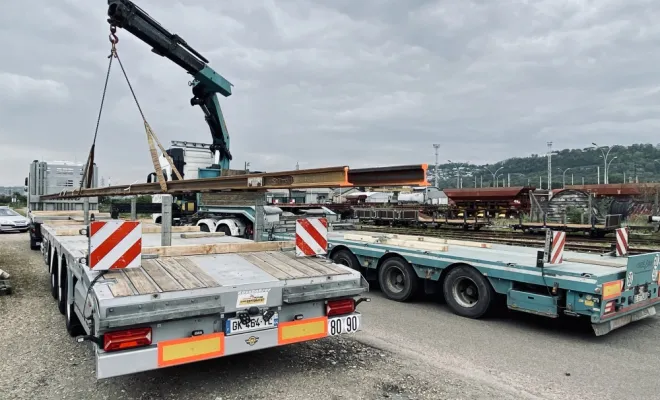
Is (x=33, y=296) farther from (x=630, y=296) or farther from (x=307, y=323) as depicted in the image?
(x=630, y=296)

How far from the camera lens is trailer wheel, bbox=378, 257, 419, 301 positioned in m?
7.18

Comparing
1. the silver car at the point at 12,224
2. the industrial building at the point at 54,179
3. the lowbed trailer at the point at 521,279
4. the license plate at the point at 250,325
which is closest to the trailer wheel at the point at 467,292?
the lowbed trailer at the point at 521,279

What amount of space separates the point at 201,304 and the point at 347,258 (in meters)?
5.15

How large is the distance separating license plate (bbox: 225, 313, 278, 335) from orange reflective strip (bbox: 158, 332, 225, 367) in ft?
0.27

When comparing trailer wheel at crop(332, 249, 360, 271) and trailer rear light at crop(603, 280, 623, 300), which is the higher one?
trailer rear light at crop(603, 280, 623, 300)

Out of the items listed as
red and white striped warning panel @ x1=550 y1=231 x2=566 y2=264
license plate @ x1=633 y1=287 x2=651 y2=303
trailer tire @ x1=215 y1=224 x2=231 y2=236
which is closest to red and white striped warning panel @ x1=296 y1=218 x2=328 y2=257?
red and white striped warning panel @ x1=550 y1=231 x2=566 y2=264

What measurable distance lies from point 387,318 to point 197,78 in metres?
10.9

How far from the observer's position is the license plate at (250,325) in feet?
12.0

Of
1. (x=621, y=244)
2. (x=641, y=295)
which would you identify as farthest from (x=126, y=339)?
(x=621, y=244)

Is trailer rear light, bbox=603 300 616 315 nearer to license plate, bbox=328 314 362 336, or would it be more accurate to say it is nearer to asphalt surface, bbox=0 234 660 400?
asphalt surface, bbox=0 234 660 400

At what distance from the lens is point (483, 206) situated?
2689 centimetres

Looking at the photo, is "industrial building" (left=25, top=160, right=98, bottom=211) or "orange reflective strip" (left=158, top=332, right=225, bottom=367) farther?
"industrial building" (left=25, top=160, right=98, bottom=211)

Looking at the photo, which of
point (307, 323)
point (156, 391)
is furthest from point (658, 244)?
point (156, 391)

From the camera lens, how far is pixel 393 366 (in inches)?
175
